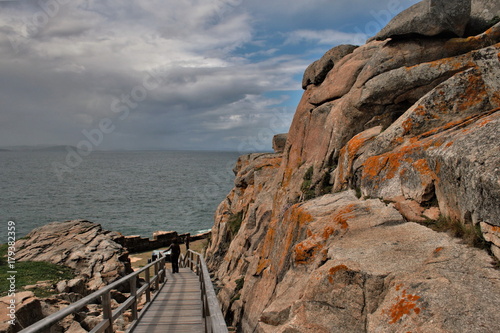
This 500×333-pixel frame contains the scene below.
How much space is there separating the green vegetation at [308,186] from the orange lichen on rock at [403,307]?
7.27 m

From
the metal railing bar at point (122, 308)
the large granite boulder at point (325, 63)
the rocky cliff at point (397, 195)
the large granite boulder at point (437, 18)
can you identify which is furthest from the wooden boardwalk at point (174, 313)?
the large granite boulder at point (325, 63)

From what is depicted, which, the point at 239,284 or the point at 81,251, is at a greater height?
the point at 81,251

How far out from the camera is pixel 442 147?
6.36m

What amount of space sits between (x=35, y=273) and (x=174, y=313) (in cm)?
1105

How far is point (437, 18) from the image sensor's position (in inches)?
422

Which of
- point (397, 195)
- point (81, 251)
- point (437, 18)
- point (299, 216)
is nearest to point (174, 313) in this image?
point (299, 216)

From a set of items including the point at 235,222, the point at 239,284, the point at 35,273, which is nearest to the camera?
the point at 239,284

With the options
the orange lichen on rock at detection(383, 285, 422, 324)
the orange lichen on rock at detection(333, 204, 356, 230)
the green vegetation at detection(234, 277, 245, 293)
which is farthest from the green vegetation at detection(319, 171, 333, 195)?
the orange lichen on rock at detection(383, 285, 422, 324)

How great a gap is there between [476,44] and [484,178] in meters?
7.69

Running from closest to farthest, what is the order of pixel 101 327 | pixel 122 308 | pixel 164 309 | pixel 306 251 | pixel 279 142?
pixel 101 327
pixel 122 308
pixel 306 251
pixel 164 309
pixel 279 142

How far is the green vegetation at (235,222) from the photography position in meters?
24.5

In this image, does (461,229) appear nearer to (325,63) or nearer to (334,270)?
(334,270)

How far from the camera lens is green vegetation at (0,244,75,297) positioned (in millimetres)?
14034

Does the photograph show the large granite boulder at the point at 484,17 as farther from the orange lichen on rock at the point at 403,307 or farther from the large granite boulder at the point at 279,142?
the large granite boulder at the point at 279,142
